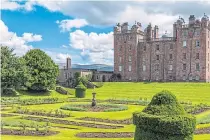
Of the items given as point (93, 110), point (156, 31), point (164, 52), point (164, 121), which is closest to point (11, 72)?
point (93, 110)

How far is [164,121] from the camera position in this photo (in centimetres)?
1364

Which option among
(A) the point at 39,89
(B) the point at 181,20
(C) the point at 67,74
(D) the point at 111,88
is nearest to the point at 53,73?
(A) the point at 39,89

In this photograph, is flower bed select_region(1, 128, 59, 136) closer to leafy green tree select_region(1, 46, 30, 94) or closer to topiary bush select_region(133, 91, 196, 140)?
topiary bush select_region(133, 91, 196, 140)

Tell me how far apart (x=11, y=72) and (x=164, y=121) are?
44.3 metres

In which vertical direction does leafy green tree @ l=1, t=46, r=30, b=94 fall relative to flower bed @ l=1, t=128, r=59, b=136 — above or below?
Answer: above

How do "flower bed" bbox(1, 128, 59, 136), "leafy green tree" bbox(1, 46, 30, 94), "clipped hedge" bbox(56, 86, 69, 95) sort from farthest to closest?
"clipped hedge" bbox(56, 86, 69, 95)
"leafy green tree" bbox(1, 46, 30, 94)
"flower bed" bbox(1, 128, 59, 136)

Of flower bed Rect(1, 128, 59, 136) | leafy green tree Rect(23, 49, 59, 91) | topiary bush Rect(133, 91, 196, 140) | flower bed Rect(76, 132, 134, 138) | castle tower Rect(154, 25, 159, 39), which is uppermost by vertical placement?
castle tower Rect(154, 25, 159, 39)

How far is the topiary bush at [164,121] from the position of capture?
13656mm

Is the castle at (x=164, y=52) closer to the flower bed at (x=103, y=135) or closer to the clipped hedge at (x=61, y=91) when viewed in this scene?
the clipped hedge at (x=61, y=91)

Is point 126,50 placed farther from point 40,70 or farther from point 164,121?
point 164,121

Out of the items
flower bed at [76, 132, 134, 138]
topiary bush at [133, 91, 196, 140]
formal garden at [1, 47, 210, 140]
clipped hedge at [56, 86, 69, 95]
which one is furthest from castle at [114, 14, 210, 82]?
topiary bush at [133, 91, 196, 140]

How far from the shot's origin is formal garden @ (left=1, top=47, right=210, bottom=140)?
1411cm

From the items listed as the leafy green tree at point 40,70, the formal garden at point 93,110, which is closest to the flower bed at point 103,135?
the formal garden at point 93,110

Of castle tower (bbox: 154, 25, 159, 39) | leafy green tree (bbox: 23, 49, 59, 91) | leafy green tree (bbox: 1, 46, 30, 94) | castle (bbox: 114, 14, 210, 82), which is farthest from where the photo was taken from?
castle tower (bbox: 154, 25, 159, 39)
